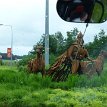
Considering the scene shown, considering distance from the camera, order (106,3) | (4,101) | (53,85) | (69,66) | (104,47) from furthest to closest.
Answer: (104,47) < (69,66) < (53,85) < (4,101) < (106,3)

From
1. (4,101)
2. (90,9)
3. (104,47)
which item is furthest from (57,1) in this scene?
(104,47)

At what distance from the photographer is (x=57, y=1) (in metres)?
3.08

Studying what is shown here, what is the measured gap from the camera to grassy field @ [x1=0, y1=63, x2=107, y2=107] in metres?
10.7

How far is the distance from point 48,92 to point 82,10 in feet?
30.5

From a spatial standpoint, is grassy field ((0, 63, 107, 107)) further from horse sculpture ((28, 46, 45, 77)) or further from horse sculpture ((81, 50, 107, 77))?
horse sculpture ((28, 46, 45, 77))

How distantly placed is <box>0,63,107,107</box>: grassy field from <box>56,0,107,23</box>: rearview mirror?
22.7ft

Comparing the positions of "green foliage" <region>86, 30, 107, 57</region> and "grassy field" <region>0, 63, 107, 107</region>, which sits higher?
"green foliage" <region>86, 30, 107, 57</region>

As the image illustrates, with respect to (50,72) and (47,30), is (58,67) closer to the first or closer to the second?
(50,72)

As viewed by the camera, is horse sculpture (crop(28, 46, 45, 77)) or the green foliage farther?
the green foliage

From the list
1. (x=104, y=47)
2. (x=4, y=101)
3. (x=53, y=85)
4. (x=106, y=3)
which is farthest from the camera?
(x=104, y=47)

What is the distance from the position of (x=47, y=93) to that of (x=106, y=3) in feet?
30.1

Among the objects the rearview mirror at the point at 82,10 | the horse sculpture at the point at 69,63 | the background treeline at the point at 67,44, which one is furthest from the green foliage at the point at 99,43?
the rearview mirror at the point at 82,10

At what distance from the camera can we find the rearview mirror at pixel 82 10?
307 centimetres

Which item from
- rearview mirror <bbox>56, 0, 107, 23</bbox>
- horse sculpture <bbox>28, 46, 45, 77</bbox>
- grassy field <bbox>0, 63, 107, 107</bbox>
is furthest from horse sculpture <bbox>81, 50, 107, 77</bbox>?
rearview mirror <bbox>56, 0, 107, 23</bbox>
